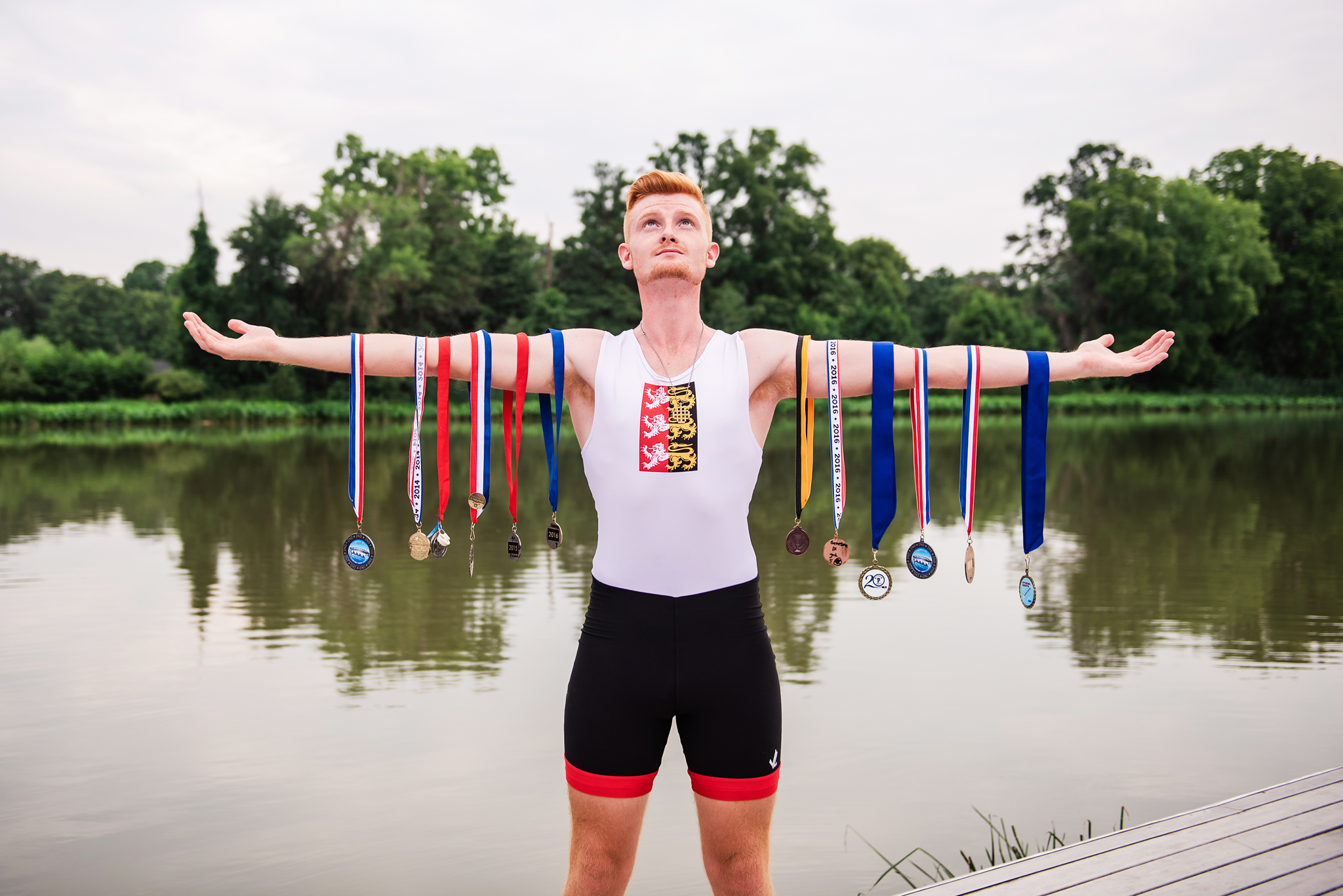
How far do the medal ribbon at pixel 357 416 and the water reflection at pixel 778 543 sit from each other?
4.07m

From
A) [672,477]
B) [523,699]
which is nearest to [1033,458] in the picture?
[672,477]

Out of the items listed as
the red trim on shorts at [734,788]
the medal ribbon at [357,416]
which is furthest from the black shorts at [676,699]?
the medal ribbon at [357,416]

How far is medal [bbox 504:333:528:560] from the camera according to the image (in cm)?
284

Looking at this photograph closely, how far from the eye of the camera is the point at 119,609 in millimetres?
9055

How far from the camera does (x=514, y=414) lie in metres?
2.88

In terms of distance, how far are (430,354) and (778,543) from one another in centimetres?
Answer: 984

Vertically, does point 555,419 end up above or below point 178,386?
below

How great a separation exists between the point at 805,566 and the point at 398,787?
6756 millimetres

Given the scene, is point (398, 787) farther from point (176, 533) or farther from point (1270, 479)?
point (1270, 479)

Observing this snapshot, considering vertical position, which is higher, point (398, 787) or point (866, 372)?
point (866, 372)

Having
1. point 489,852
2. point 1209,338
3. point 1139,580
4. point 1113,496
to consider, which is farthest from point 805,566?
point 1209,338

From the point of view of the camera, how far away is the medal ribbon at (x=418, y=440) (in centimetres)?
284

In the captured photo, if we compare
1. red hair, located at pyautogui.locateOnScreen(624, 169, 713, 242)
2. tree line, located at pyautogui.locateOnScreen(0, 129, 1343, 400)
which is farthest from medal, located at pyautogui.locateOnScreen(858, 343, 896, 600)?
tree line, located at pyautogui.locateOnScreen(0, 129, 1343, 400)

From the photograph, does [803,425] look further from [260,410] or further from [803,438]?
[260,410]
